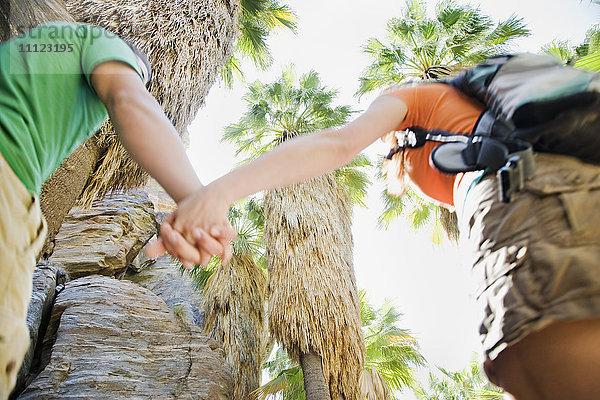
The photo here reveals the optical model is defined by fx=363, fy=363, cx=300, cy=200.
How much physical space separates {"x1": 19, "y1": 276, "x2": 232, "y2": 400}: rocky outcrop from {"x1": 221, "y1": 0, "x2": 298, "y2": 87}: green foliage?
17.1 ft

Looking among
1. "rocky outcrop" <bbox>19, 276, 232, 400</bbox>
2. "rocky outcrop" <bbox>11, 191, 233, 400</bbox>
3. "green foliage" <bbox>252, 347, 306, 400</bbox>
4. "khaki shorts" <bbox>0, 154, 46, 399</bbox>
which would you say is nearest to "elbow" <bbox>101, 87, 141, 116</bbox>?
"khaki shorts" <bbox>0, 154, 46, 399</bbox>

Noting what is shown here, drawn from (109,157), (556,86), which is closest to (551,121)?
(556,86)

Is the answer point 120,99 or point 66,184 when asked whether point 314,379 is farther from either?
point 120,99

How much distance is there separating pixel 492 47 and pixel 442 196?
29.6 feet

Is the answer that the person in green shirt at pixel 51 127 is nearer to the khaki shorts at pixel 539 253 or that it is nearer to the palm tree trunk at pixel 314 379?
the khaki shorts at pixel 539 253

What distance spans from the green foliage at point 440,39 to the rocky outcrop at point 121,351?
7318 mm

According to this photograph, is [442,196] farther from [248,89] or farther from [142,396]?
[248,89]

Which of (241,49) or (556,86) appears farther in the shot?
(241,49)

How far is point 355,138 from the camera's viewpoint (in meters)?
1.17

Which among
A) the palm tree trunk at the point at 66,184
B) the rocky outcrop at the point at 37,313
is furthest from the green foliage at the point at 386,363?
the palm tree trunk at the point at 66,184

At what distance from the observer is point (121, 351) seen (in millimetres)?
5293

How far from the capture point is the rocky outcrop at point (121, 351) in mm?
4586

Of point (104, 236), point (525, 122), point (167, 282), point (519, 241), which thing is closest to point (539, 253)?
point (519, 241)

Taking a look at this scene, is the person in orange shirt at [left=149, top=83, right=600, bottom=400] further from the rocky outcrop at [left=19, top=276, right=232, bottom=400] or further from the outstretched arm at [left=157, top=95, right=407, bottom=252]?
the rocky outcrop at [left=19, top=276, right=232, bottom=400]
